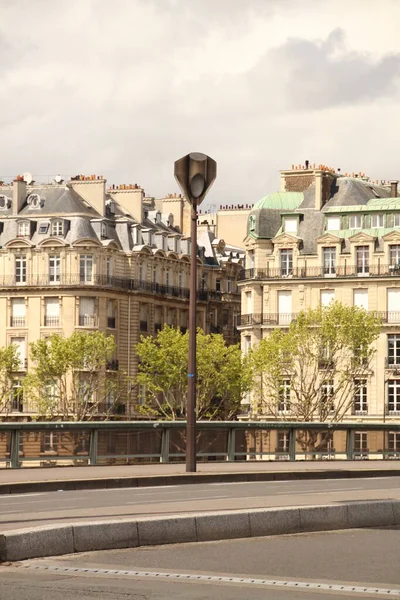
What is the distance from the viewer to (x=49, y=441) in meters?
33.2

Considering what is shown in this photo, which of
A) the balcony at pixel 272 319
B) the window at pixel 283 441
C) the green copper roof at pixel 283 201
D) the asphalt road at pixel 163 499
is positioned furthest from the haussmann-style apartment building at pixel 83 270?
the asphalt road at pixel 163 499

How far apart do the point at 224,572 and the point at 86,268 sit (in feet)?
278

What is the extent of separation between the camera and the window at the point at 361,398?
289 ft

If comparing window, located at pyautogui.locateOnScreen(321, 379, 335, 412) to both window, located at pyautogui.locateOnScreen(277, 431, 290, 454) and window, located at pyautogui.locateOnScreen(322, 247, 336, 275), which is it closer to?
window, located at pyautogui.locateOnScreen(322, 247, 336, 275)

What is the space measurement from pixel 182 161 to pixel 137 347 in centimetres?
6539

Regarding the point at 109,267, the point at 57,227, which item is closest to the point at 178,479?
the point at 109,267

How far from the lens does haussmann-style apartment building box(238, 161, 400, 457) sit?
88.4 metres

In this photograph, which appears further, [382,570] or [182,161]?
[182,161]

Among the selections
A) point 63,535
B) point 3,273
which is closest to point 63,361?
point 3,273

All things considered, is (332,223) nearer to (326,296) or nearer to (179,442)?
(326,296)

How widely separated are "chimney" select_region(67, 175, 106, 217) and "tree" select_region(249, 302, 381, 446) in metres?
18.2

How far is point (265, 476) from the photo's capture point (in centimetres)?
3114

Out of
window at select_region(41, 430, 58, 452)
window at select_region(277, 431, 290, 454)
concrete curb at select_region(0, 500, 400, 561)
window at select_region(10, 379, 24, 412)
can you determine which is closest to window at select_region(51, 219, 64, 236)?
window at select_region(10, 379, 24, 412)

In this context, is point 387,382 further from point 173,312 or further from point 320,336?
point 173,312
